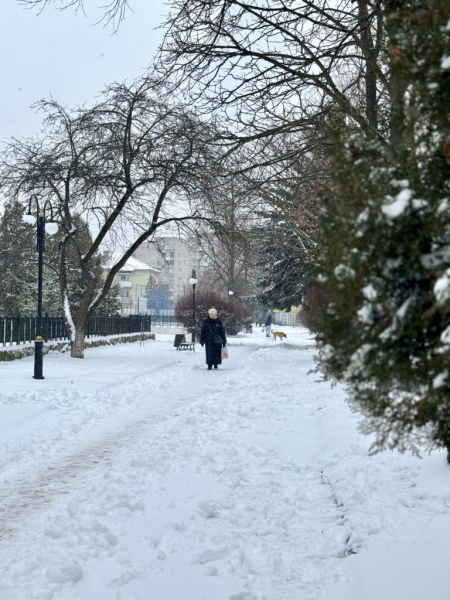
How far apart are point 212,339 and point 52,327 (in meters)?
8.10

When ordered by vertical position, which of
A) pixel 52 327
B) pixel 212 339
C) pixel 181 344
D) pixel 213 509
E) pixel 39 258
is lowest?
pixel 213 509

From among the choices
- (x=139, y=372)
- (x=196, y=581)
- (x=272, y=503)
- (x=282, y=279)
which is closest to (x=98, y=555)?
(x=196, y=581)

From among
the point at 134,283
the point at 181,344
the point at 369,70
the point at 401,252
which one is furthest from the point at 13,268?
the point at 134,283

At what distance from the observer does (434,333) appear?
7.38 ft

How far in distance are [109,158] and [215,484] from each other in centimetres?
1489

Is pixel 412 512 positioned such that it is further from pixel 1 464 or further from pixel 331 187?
pixel 1 464

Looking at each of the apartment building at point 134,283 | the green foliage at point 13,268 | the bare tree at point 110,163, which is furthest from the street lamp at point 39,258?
the apartment building at point 134,283

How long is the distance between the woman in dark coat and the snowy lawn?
8540mm

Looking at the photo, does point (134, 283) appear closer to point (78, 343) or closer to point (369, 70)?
point (78, 343)

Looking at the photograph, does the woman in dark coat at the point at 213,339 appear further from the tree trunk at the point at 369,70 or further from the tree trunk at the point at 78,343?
the tree trunk at the point at 369,70

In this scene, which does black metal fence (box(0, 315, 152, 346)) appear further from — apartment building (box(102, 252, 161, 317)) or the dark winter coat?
apartment building (box(102, 252, 161, 317))

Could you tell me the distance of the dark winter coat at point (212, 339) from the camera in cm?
1907

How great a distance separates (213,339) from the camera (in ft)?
62.5

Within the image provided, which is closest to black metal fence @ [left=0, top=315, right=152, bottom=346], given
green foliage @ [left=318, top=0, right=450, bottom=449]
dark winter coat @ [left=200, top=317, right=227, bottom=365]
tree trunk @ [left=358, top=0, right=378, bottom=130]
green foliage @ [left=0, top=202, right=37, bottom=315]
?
dark winter coat @ [left=200, top=317, right=227, bottom=365]
